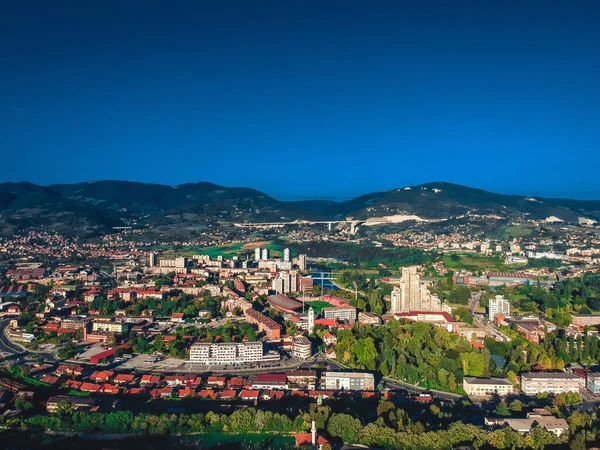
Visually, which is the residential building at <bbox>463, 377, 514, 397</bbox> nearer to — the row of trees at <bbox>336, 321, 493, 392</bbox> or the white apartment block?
the row of trees at <bbox>336, 321, 493, 392</bbox>

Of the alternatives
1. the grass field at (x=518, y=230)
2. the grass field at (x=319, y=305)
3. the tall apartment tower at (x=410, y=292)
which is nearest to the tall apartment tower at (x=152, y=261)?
the grass field at (x=319, y=305)

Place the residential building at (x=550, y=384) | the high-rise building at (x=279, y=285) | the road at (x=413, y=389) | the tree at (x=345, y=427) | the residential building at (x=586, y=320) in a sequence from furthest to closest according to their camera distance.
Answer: the high-rise building at (x=279, y=285) < the residential building at (x=586, y=320) < the residential building at (x=550, y=384) < the road at (x=413, y=389) < the tree at (x=345, y=427)

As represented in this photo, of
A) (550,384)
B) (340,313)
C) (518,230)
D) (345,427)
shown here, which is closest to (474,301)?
(340,313)

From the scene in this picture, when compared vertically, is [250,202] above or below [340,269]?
above

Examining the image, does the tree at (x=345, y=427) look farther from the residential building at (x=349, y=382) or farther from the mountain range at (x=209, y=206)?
the mountain range at (x=209, y=206)

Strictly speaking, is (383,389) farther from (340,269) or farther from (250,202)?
(250,202)

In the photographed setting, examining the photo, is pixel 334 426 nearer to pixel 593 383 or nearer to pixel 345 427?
pixel 345 427

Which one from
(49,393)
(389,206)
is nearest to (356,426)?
(49,393)
